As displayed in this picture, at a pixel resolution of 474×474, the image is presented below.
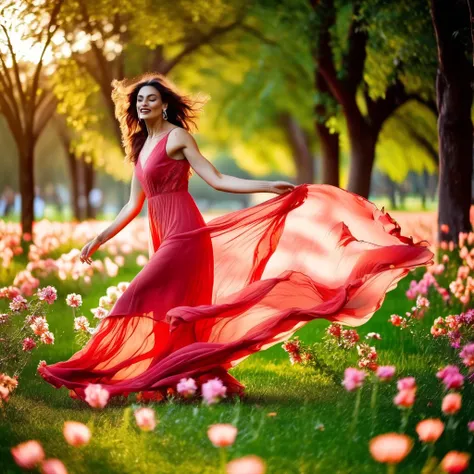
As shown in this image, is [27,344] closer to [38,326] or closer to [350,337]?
[38,326]

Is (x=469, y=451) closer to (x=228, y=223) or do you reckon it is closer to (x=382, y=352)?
(x=228, y=223)

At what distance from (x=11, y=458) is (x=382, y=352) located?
439 centimetres

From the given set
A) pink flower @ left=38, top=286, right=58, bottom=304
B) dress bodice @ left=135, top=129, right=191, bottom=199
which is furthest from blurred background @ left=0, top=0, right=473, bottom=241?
pink flower @ left=38, top=286, right=58, bottom=304

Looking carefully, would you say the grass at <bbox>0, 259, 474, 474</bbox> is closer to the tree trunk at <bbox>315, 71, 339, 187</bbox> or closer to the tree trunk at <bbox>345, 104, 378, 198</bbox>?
the tree trunk at <bbox>345, 104, 378, 198</bbox>

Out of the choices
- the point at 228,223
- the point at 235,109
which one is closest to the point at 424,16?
the point at 228,223

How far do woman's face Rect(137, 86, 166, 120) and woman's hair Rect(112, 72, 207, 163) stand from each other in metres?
0.05

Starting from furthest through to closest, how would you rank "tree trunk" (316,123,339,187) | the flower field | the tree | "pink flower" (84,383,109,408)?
"tree trunk" (316,123,339,187), the tree, "pink flower" (84,383,109,408), the flower field

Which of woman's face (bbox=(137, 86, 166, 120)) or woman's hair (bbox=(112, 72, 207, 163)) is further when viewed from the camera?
woman's hair (bbox=(112, 72, 207, 163))

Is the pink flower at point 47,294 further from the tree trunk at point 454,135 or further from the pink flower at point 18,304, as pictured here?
the tree trunk at point 454,135

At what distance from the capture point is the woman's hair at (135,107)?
22.9 feet

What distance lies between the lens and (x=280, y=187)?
6793mm

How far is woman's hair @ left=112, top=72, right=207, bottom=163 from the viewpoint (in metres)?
6.97

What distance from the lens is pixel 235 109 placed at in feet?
110

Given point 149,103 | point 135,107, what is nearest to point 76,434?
point 149,103
